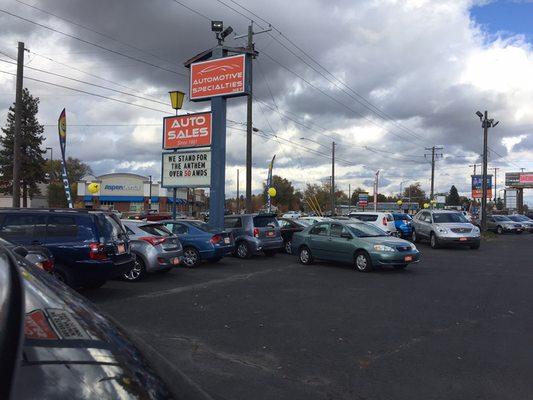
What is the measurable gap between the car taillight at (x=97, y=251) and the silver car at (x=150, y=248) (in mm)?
2305

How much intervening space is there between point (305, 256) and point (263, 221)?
259 centimetres

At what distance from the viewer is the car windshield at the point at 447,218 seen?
2406 centimetres

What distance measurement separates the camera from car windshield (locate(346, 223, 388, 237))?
14724 mm

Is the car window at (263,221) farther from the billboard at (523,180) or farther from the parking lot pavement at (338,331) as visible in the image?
the billboard at (523,180)

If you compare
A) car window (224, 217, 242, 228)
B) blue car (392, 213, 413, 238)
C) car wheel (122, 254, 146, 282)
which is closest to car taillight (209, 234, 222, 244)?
car window (224, 217, 242, 228)

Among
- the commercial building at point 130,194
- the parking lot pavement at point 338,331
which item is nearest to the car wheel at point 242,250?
the parking lot pavement at point 338,331

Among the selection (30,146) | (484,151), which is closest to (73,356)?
(484,151)

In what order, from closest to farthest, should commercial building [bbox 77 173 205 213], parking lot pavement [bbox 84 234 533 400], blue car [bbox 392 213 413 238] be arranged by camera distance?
parking lot pavement [bbox 84 234 533 400]
blue car [bbox 392 213 413 238]
commercial building [bbox 77 173 205 213]

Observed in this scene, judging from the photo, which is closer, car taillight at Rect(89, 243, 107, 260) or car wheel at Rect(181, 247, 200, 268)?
car taillight at Rect(89, 243, 107, 260)

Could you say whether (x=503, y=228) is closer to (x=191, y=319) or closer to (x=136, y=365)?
(x=191, y=319)

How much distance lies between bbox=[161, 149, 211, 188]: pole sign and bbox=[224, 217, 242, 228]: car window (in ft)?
7.42

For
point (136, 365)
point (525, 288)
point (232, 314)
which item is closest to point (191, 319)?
point (232, 314)

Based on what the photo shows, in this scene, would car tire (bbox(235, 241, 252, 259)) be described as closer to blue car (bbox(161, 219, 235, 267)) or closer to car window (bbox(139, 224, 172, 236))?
blue car (bbox(161, 219, 235, 267))

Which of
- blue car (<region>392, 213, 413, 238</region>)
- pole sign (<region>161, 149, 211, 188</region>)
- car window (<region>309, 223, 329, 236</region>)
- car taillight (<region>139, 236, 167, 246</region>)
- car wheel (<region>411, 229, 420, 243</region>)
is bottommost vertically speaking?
car wheel (<region>411, 229, 420, 243</region>)
